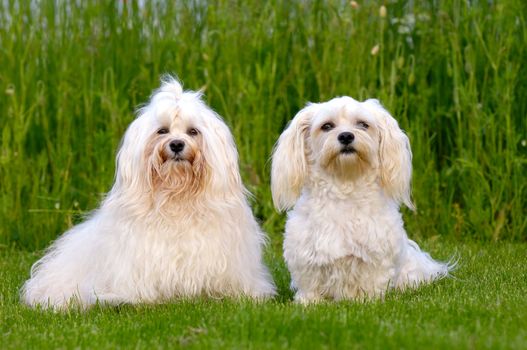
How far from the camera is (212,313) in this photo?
516 centimetres

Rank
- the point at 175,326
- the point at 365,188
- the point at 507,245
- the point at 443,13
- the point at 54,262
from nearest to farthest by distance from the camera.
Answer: the point at 175,326
the point at 365,188
the point at 54,262
the point at 507,245
the point at 443,13

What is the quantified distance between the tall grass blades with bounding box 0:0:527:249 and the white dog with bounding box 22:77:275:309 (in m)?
2.63

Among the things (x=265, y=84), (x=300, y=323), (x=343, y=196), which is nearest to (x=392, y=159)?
(x=343, y=196)

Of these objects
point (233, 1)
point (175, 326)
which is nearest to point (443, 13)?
point (233, 1)

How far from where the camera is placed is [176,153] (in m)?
5.48

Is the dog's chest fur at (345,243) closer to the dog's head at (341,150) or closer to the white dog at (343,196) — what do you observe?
the white dog at (343,196)

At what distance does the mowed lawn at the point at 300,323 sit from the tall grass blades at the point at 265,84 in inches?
94.6

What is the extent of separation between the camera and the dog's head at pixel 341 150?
5.53 metres

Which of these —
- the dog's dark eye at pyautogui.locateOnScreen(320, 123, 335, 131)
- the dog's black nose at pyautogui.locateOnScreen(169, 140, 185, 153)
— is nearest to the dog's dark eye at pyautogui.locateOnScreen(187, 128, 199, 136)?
the dog's black nose at pyautogui.locateOnScreen(169, 140, 185, 153)

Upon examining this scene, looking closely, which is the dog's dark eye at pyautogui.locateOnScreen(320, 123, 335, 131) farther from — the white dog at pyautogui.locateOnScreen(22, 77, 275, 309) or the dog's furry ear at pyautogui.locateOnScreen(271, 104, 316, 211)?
the white dog at pyautogui.locateOnScreen(22, 77, 275, 309)

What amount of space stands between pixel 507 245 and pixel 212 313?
3.39 metres

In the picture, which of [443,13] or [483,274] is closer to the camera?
[483,274]

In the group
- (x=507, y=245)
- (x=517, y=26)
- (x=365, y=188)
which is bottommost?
(x=507, y=245)

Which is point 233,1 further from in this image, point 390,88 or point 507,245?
point 507,245
